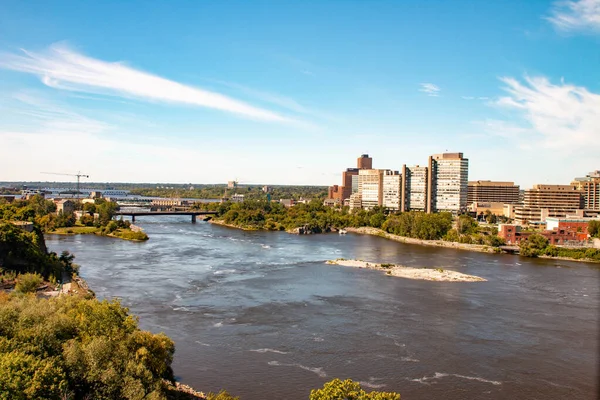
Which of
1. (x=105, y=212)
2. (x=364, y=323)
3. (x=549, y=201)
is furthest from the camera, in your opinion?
(x=549, y=201)

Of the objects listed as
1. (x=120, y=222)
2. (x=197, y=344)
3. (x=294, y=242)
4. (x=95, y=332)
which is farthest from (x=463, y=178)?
(x=95, y=332)

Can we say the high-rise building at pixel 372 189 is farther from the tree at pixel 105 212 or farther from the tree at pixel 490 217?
the tree at pixel 105 212

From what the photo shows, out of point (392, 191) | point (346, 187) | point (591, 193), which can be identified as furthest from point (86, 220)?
point (346, 187)

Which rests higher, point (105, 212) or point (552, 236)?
point (105, 212)

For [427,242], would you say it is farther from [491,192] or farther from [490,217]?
[491,192]

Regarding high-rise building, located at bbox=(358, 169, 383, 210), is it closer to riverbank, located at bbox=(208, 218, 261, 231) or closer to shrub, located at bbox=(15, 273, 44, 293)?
riverbank, located at bbox=(208, 218, 261, 231)

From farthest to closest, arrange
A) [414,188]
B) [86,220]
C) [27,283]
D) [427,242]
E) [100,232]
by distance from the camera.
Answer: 1. [414,188]
2. [86,220]
3. [100,232]
4. [427,242]
5. [27,283]

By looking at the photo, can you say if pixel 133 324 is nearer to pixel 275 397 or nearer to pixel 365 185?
pixel 275 397
